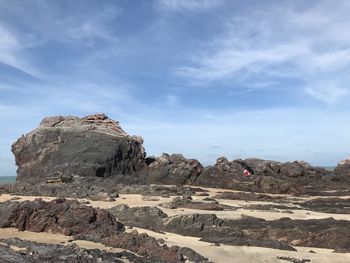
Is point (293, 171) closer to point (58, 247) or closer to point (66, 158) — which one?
point (66, 158)

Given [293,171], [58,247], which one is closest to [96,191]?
[58,247]

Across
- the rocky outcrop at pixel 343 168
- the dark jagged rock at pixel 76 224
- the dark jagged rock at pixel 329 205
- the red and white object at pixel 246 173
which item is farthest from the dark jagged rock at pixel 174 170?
the dark jagged rock at pixel 76 224

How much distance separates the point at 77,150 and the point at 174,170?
933cm

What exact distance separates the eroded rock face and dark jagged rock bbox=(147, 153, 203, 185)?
6.70 feet

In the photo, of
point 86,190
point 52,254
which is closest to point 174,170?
point 86,190

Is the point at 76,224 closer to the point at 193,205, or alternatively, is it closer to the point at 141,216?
the point at 141,216

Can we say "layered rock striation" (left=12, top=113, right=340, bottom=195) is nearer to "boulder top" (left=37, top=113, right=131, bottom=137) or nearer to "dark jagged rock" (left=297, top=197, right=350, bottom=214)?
"boulder top" (left=37, top=113, right=131, bottom=137)

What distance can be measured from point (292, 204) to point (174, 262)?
1822cm

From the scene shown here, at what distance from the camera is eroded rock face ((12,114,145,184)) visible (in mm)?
39094

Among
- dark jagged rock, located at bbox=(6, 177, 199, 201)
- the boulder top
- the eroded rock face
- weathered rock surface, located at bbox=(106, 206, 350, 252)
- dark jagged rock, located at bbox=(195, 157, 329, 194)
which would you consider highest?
the boulder top

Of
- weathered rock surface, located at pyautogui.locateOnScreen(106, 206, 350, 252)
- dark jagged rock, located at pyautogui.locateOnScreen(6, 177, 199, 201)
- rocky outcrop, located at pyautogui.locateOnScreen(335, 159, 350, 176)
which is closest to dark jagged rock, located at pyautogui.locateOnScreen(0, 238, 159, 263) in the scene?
weathered rock surface, located at pyautogui.locateOnScreen(106, 206, 350, 252)

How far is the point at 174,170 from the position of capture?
1623 inches

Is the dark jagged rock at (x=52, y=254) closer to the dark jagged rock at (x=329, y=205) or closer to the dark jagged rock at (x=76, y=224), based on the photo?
the dark jagged rock at (x=76, y=224)

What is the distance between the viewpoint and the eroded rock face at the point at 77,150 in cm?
3909
